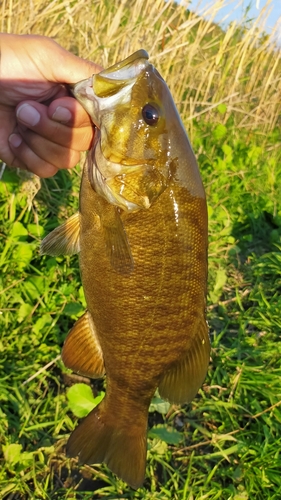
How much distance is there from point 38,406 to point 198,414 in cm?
86

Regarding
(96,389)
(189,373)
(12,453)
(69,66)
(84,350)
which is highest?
(69,66)

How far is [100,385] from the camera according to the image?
248 centimetres

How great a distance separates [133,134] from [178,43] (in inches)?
103

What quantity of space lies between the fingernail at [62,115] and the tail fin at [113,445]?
110 cm

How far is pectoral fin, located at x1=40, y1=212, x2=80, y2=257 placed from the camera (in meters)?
1.56

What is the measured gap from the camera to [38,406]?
2189 millimetres

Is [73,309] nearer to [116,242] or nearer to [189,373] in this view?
[189,373]

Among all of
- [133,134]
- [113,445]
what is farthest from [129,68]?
[113,445]

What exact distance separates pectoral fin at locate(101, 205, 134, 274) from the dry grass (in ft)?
5.70

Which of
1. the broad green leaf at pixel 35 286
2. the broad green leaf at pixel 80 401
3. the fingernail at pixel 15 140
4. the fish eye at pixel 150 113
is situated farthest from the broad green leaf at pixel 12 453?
the fish eye at pixel 150 113

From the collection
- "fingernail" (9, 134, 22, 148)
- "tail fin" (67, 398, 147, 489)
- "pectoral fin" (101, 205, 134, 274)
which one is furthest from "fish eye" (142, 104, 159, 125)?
"tail fin" (67, 398, 147, 489)

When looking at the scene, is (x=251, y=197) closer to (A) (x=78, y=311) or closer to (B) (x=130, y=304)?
(A) (x=78, y=311)

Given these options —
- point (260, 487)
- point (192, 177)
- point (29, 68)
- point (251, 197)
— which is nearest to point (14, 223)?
point (29, 68)

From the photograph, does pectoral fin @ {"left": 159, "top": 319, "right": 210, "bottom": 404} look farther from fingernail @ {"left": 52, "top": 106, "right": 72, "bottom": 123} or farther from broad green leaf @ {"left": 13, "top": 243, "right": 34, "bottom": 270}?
broad green leaf @ {"left": 13, "top": 243, "right": 34, "bottom": 270}
